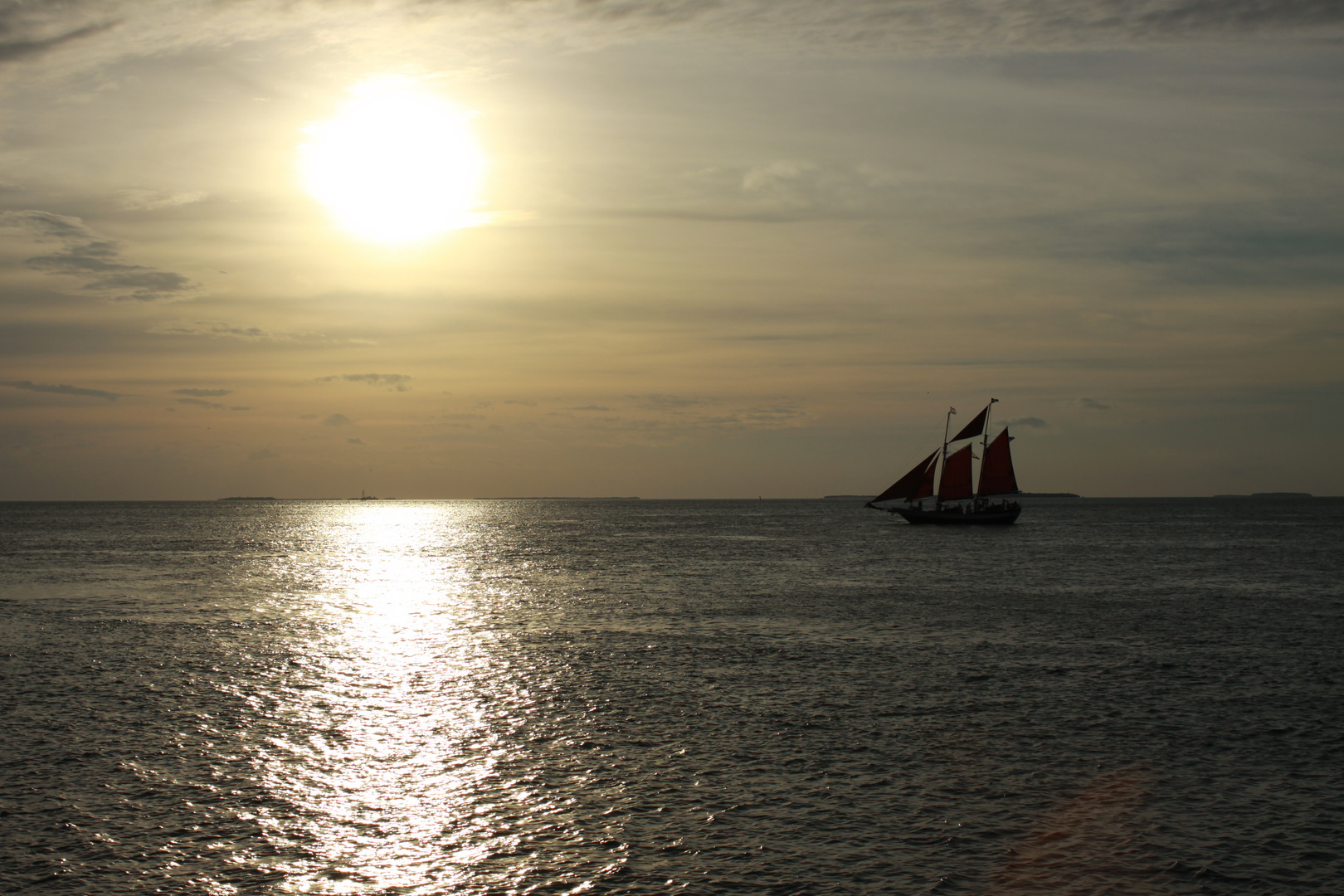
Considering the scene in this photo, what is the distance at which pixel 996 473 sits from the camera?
142625 mm

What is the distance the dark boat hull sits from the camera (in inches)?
5719

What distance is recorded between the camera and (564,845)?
17938 millimetres

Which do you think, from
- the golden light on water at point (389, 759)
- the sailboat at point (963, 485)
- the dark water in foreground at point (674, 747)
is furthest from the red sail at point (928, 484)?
the golden light on water at point (389, 759)

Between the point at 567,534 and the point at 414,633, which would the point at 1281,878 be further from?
the point at 567,534

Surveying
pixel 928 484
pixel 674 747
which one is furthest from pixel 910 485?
pixel 674 747

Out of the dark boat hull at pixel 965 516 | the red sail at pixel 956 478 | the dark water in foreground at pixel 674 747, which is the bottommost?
the dark water in foreground at pixel 674 747

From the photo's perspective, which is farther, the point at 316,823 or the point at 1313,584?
the point at 1313,584

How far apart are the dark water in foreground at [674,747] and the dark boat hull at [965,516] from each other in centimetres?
8783

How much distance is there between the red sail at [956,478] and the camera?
141875mm

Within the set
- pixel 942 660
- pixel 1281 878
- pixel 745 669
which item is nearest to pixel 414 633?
pixel 745 669

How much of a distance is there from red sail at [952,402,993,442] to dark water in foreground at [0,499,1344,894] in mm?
78651

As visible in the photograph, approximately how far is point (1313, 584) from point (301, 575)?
76.3 m

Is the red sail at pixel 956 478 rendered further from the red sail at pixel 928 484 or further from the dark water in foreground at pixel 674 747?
the dark water in foreground at pixel 674 747

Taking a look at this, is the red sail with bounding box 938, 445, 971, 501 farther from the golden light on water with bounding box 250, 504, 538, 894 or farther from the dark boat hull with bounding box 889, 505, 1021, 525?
the golden light on water with bounding box 250, 504, 538, 894
